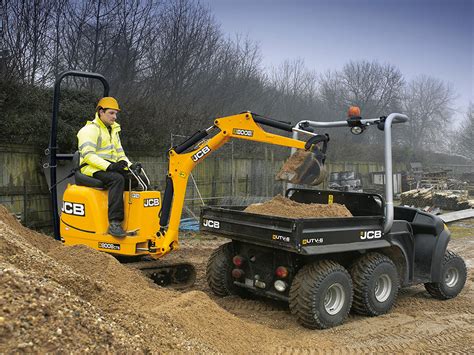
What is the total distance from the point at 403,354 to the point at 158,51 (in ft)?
46.6

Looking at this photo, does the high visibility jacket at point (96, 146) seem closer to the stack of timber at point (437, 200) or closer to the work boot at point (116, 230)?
the work boot at point (116, 230)

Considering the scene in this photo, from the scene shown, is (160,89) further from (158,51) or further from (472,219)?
(472,219)

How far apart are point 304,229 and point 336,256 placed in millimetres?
926

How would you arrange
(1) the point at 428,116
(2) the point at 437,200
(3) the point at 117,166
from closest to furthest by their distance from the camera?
(3) the point at 117,166 → (2) the point at 437,200 → (1) the point at 428,116

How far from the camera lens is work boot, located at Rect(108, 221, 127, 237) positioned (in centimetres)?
616

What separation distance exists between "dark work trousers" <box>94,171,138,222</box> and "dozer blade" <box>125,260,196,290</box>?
2.16ft

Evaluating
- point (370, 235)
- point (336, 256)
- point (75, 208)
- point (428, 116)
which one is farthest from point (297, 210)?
point (428, 116)

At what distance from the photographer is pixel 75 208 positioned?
6.35 metres

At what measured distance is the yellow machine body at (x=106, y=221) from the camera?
→ 623 centimetres

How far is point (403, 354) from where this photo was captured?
16.0 ft

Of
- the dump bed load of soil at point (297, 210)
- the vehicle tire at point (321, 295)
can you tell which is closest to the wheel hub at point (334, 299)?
the vehicle tire at point (321, 295)

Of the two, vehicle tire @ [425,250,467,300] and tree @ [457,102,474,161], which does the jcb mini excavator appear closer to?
vehicle tire @ [425,250,467,300]

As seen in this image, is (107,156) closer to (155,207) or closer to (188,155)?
(155,207)

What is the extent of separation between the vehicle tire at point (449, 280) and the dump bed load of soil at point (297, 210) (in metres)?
1.81
